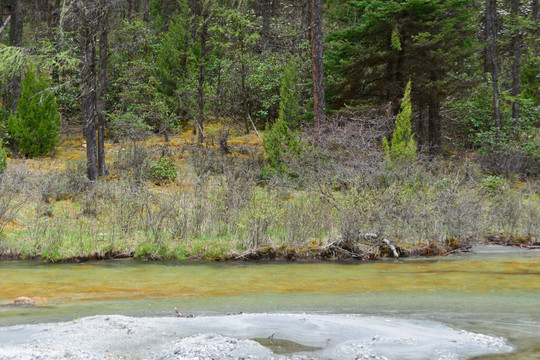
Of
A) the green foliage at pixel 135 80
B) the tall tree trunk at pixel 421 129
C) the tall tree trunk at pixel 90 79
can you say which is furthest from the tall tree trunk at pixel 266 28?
the tall tree trunk at pixel 90 79

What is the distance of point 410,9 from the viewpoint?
1962 cm

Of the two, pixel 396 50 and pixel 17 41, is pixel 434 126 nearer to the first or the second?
pixel 396 50

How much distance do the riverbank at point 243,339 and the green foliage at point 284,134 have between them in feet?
42.8

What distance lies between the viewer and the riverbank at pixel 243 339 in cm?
425

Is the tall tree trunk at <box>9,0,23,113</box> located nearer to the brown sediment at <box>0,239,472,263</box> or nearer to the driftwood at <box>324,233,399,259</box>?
the brown sediment at <box>0,239,472,263</box>

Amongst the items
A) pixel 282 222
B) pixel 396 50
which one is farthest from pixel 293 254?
pixel 396 50

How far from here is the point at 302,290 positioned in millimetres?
7375

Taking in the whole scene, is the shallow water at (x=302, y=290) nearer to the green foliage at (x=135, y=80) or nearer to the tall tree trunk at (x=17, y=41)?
the green foliage at (x=135, y=80)

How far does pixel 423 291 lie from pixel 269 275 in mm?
2711

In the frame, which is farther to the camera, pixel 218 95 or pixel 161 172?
pixel 218 95

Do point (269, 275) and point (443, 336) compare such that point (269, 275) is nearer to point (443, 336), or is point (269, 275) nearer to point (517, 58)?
point (443, 336)

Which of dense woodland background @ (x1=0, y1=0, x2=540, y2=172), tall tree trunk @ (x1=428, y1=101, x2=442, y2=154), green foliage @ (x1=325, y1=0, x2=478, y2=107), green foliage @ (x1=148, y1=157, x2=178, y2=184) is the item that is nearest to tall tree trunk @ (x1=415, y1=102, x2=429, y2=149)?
dense woodland background @ (x1=0, y1=0, x2=540, y2=172)

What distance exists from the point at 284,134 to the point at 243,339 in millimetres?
14820

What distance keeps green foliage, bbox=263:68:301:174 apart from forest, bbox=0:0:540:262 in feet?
0.24
